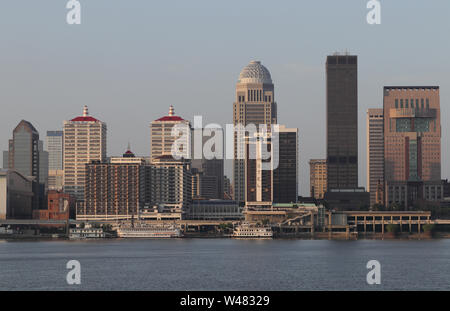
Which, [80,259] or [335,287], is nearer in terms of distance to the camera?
[335,287]

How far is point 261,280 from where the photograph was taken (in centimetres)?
11025

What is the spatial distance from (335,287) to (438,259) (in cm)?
5811

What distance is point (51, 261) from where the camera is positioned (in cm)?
14988

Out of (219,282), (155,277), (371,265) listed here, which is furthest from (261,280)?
(371,265)
